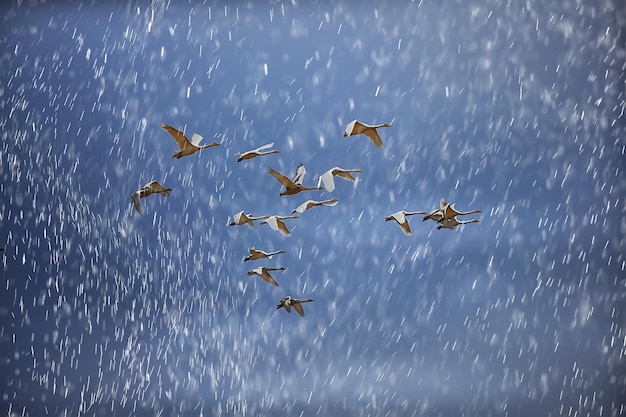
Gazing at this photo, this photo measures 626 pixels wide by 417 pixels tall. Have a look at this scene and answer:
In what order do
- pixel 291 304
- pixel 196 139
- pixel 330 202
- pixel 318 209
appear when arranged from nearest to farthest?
pixel 196 139, pixel 330 202, pixel 291 304, pixel 318 209

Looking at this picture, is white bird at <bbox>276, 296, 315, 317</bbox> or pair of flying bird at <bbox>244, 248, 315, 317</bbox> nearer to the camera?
pair of flying bird at <bbox>244, 248, 315, 317</bbox>

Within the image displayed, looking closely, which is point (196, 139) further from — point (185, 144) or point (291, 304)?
point (291, 304)

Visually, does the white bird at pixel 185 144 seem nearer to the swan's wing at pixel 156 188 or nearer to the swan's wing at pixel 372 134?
the swan's wing at pixel 156 188

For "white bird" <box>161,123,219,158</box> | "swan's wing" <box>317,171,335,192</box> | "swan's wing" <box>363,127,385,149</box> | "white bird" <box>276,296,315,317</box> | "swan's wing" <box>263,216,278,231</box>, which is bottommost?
"white bird" <box>276,296,315,317</box>

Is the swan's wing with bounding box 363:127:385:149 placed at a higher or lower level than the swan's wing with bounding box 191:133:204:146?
higher

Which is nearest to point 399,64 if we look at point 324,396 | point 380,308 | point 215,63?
point 215,63

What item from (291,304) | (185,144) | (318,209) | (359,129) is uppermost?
(318,209)

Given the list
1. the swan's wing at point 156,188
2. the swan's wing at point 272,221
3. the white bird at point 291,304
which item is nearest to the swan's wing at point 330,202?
the swan's wing at point 272,221

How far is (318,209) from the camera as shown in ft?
10.2

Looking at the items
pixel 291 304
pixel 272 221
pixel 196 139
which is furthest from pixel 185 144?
pixel 291 304

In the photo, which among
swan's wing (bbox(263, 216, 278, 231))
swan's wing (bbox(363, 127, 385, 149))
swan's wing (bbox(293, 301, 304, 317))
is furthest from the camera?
swan's wing (bbox(293, 301, 304, 317))

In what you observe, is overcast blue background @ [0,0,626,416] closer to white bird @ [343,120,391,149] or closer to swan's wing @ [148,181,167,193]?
swan's wing @ [148,181,167,193]

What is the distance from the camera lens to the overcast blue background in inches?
121

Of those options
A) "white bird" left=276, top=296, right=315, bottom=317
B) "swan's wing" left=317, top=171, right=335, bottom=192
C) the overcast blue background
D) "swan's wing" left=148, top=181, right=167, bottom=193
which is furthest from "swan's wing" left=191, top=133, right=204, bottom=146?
the overcast blue background
